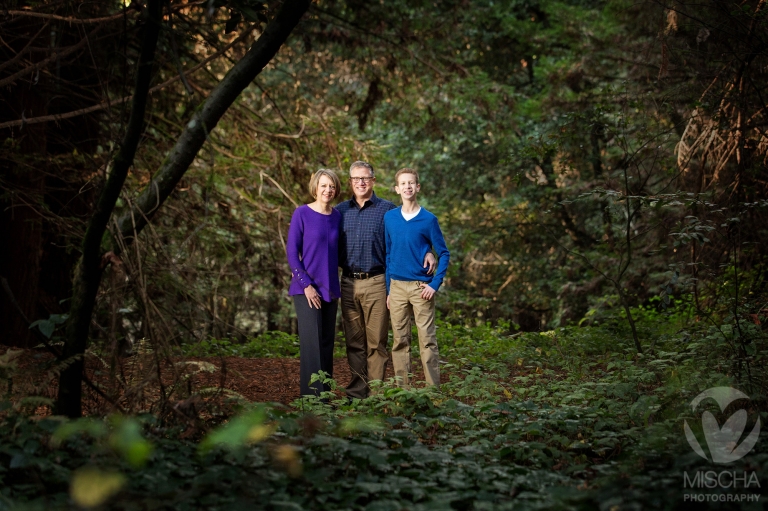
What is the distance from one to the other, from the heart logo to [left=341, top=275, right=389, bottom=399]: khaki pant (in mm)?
2787

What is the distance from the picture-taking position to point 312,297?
19.7ft

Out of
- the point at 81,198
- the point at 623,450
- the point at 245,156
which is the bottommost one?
the point at 623,450

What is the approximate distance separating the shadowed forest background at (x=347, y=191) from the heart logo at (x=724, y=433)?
0.19m

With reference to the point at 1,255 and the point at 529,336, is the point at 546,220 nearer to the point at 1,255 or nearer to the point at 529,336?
the point at 529,336

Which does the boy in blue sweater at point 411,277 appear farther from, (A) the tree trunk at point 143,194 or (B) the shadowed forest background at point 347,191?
(A) the tree trunk at point 143,194

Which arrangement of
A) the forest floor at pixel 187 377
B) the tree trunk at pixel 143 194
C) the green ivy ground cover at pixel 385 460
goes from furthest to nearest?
the forest floor at pixel 187 377, the tree trunk at pixel 143 194, the green ivy ground cover at pixel 385 460

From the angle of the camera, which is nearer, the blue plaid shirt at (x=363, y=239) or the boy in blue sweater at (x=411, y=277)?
the boy in blue sweater at (x=411, y=277)

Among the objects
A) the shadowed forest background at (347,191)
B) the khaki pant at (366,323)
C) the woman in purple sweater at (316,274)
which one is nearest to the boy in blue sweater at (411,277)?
the khaki pant at (366,323)

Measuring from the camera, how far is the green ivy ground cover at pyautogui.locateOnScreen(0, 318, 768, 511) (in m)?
Answer: 2.95

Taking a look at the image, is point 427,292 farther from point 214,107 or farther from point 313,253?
point 214,107

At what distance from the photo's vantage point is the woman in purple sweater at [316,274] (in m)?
6.06

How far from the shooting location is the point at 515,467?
3.55 meters

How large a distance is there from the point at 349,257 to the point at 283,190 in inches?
130

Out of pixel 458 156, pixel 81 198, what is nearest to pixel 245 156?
pixel 81 198
